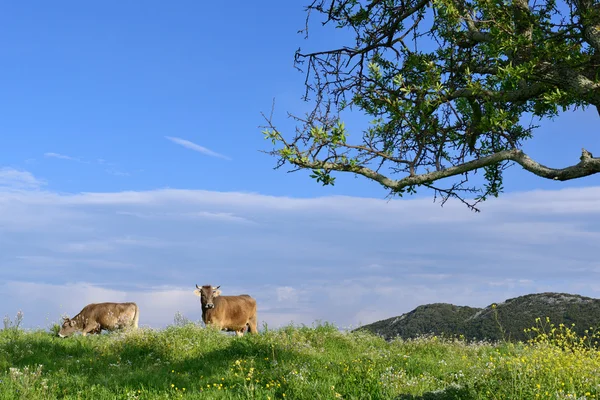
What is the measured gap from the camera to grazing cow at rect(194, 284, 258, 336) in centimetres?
2233

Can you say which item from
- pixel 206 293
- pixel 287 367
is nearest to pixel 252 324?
pixel 206 293

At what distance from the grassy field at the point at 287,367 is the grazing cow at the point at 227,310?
401 cm

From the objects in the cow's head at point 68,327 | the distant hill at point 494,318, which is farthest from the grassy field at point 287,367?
the distant hill at point 494,318

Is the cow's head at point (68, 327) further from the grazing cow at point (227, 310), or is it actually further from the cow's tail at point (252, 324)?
the cow's tail at point (252, 324)

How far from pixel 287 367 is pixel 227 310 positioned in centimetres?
1163

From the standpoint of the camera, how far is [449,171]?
34.9 feet

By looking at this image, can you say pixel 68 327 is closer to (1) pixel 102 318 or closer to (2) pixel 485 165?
(1) pixel 102 318

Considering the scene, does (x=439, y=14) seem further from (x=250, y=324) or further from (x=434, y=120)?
(x=250, y=324)

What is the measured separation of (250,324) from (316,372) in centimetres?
1329

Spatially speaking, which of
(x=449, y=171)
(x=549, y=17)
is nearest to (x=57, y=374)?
(x=449, y=171)

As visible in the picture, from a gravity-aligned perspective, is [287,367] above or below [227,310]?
below

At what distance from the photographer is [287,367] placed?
39.5ft

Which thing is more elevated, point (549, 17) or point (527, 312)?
point (549, 17)

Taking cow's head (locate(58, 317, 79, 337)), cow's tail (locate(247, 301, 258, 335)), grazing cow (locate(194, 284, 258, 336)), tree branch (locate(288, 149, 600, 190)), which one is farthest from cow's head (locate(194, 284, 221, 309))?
tree branch (locate(288, 149, 600, 190))
